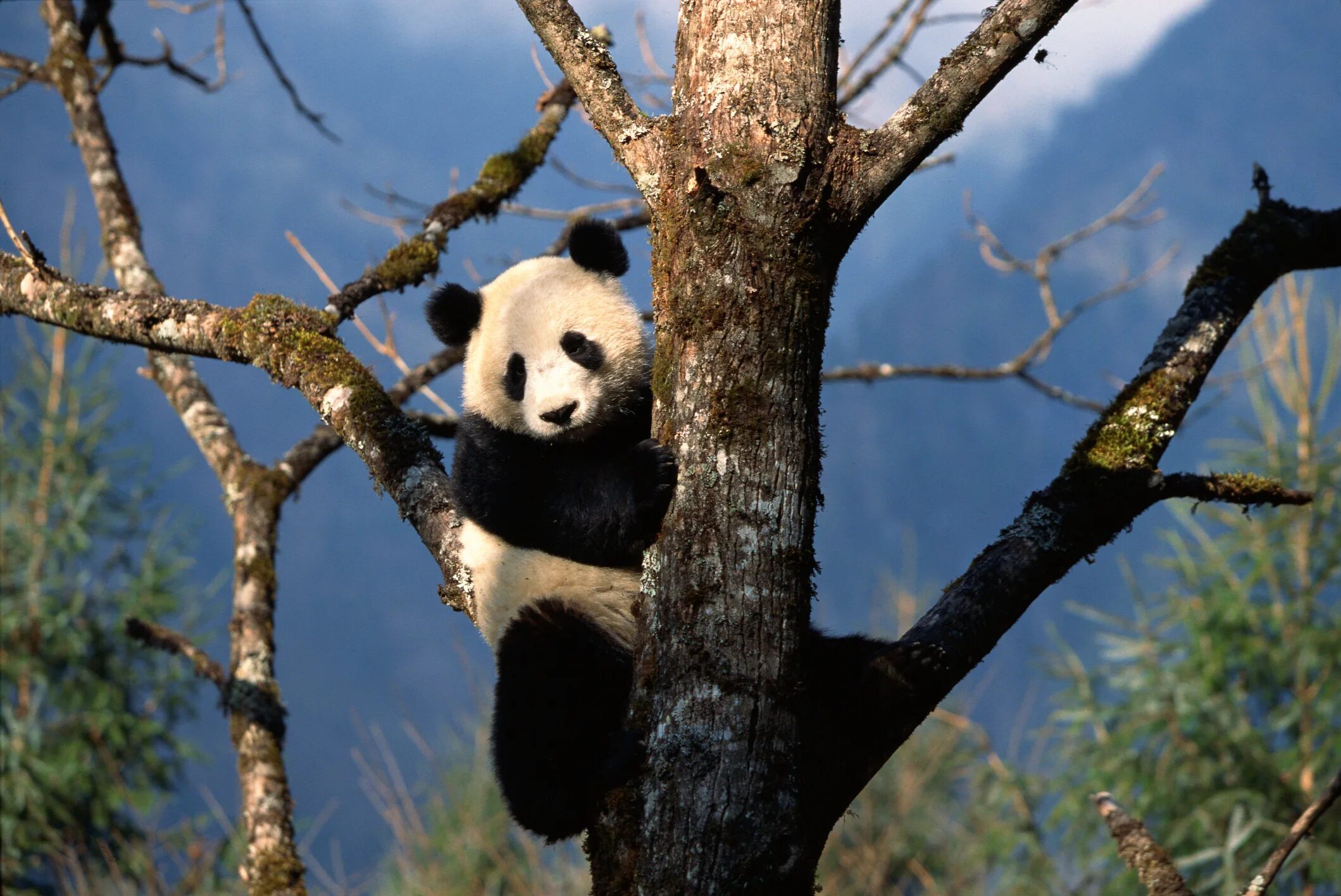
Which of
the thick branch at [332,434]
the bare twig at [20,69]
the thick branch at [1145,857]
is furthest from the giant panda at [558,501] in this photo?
the bare twig at [20,69]

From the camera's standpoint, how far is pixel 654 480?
7.13 ft

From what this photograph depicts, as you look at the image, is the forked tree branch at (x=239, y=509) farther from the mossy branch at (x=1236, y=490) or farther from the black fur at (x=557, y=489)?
the mossy branch at (x=1236, y=490)

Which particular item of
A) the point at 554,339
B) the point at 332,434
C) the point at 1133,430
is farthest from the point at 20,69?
the point at 1133,430

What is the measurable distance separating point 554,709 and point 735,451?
0.95m

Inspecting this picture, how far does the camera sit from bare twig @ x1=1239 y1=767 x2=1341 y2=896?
99.9 inches

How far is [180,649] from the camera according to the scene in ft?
14.4

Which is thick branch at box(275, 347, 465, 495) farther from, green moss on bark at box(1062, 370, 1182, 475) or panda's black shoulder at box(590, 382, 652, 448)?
green moss on bark at box(1062, 370, 1182, 475)

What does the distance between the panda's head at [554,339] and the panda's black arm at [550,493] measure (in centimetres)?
7

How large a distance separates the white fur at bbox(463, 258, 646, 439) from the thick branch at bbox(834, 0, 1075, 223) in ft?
3.82

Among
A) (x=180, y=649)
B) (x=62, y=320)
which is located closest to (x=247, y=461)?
(x=180, y=649)

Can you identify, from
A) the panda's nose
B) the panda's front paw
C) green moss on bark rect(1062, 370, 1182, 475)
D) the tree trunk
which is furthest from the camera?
the panda's nose

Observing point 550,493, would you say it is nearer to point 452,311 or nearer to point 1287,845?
point 452,311

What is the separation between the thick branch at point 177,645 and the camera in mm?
4262

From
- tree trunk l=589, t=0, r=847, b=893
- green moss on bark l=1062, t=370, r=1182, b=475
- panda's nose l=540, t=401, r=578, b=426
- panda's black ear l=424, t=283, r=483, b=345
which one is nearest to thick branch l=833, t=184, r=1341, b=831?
green moss on bark l=1062, t=370, r=1182, b=475
